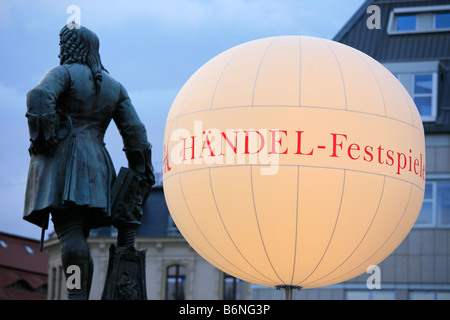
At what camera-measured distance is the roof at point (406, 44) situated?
100 ft

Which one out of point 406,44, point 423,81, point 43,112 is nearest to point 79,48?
point 43,112

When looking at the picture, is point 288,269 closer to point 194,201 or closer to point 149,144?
point 194,201

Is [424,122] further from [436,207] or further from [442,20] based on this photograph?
A: [442,20]

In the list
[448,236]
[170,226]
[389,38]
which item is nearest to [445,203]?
[448,236]

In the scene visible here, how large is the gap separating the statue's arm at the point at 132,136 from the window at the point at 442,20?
23.2m

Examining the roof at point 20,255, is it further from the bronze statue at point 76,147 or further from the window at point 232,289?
the bronze statue at point 76,147

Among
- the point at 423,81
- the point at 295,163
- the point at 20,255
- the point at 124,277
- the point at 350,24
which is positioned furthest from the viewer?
the point at 20,255

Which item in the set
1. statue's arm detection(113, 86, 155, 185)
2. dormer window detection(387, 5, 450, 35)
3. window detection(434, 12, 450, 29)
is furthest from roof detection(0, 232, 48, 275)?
statue's arm detection(113, 86, 155, 185)

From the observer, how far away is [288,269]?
9867 millimetres

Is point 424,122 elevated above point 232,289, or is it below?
above

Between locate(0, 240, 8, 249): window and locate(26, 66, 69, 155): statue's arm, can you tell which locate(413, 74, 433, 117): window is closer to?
locate(26, 66, 69, 155): statue's arm

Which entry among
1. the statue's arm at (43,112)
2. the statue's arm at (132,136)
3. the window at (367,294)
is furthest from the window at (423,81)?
the statue's arm at (43,112)

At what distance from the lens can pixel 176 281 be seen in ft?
151

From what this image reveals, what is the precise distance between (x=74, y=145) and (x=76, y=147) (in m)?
0.03
